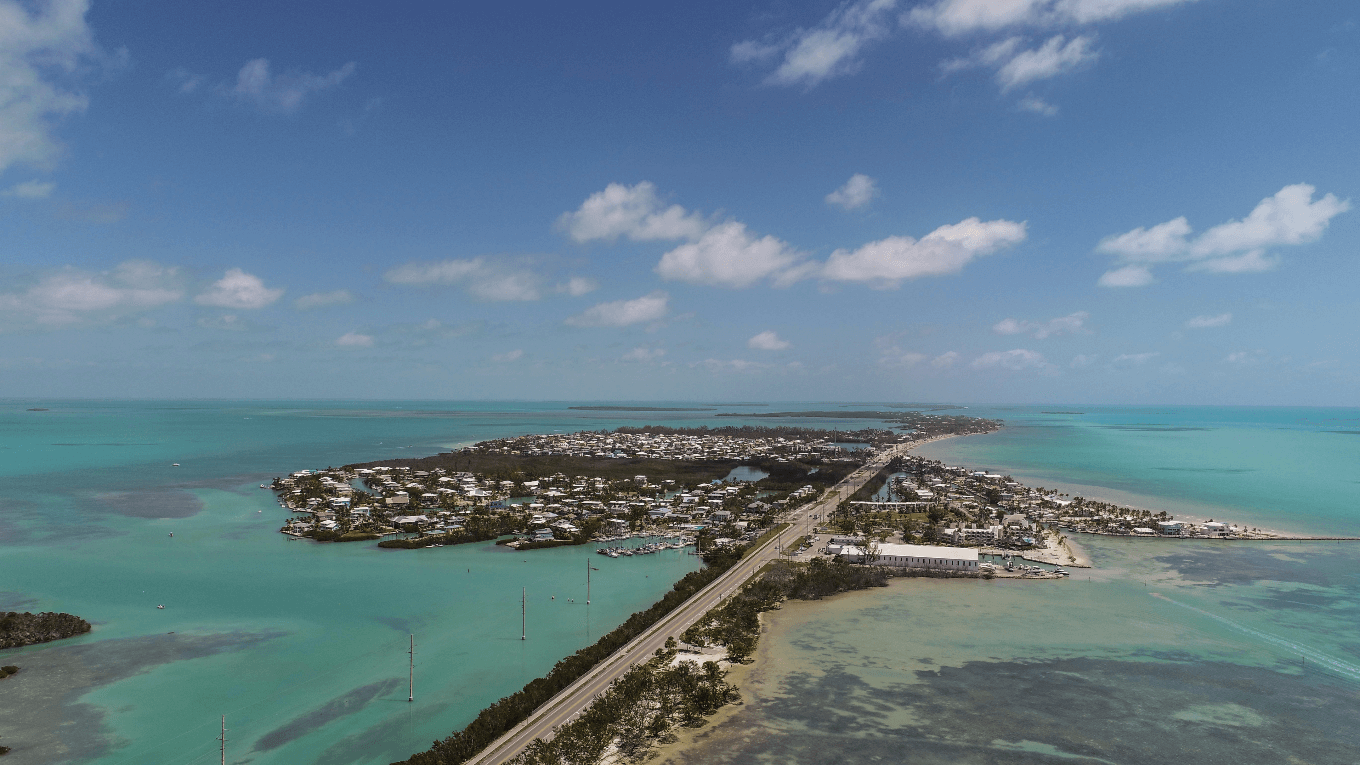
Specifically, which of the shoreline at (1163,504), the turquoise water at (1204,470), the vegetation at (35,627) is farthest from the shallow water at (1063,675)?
the vegetation at (35,627)

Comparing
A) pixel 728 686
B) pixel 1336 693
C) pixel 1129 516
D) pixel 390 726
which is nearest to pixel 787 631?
pixel 728 686

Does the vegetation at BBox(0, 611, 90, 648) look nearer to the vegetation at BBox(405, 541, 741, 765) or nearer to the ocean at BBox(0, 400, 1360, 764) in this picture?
the ocean at BBox(0, 400, 1360, 764)

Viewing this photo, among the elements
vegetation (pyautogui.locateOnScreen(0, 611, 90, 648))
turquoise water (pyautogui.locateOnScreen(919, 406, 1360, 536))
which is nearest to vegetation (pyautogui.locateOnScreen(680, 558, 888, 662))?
vegetation (pyautogui.locateOnScreen(0, 611, 90, 648))

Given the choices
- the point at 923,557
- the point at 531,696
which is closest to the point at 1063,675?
the point at 923,557

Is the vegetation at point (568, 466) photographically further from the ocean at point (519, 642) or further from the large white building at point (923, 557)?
the large white building at point (923, 557)

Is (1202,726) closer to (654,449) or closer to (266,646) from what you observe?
(266,646)
